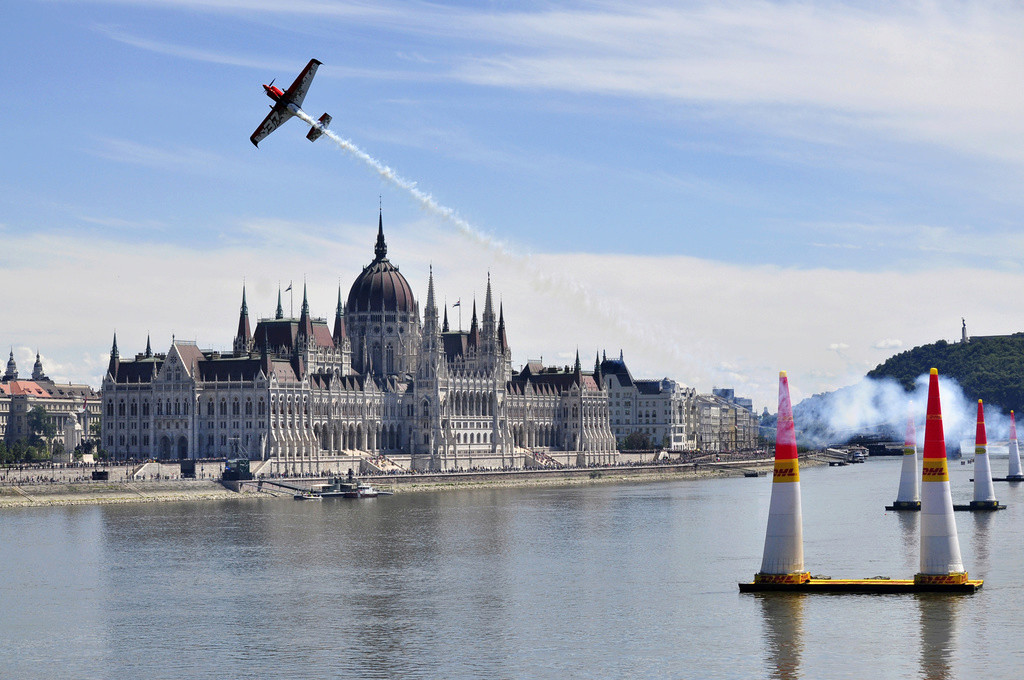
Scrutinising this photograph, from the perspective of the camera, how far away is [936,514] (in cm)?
6291

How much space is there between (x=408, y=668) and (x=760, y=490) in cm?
11544

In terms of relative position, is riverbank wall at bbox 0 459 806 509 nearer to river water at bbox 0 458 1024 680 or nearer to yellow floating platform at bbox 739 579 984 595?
river water at bbox 0 458 1024 680

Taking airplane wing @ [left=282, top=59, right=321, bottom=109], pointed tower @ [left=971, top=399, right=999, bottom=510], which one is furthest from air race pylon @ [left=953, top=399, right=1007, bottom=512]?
airplane wing @ [left=282, top=59, right=321, bottom=109]

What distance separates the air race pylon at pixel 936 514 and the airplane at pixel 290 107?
113 ft

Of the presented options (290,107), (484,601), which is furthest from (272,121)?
(484,601)

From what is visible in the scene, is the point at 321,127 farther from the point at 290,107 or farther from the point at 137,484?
the point at 137,484

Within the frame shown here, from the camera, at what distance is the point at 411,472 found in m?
186

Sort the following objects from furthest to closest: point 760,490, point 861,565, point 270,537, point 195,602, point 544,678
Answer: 1. point 760,490
2. point 270,537
3. point 861,565
4. point 195,602
5. point 544,678

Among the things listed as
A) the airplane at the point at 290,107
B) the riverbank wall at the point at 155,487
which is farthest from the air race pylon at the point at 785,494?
the riverbank wall at the point at 155,487

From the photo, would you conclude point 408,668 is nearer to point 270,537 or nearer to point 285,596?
point 285,596

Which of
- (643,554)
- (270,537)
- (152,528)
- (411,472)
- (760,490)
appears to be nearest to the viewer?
(643,554)

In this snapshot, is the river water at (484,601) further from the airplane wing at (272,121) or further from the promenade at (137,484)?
the airplane wing at (272,121)

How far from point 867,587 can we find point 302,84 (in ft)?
124

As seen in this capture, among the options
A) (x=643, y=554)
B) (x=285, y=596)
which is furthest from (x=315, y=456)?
(x=285, y=596)
